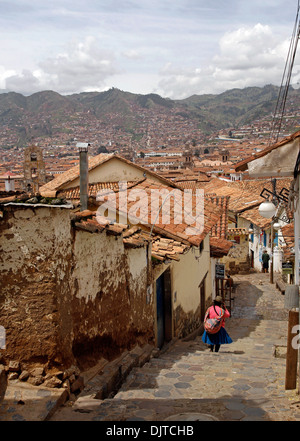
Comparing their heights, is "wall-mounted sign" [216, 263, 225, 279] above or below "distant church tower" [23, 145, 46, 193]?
below

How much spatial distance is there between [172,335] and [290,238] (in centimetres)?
432

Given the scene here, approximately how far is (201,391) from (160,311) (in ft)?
12.6

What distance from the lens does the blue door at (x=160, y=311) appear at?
940 cm

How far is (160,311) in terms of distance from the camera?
379 inches

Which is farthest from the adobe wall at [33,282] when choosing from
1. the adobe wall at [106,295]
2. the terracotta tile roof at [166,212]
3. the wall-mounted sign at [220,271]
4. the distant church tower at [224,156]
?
the distant church tower at [224,156]

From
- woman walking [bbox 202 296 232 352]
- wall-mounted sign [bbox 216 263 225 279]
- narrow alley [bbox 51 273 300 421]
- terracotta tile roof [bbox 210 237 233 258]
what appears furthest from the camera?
wall-mounted sign [bbox 216 263 225 279]

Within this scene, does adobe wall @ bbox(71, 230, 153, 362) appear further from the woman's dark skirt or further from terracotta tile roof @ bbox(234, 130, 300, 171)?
terracotta tile roof @ bbox(234, 130, 300, 171)

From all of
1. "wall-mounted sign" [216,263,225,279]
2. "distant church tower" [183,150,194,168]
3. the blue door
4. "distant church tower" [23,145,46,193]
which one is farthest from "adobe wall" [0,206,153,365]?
"distant church tower" [183,150,194,168]

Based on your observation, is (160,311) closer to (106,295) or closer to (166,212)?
(166,212)

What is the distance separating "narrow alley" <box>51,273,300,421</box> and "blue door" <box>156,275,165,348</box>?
11.8 inches

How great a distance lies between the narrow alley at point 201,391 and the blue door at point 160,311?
11.8 inches

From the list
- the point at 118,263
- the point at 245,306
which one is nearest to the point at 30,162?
the point at 245,306

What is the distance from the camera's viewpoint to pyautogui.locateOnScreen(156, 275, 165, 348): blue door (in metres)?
9.40

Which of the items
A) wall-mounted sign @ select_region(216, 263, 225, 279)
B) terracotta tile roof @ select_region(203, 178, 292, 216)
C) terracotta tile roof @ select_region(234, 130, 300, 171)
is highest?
terracotta tile roof @ select_region(234, 130, 300, 171)
